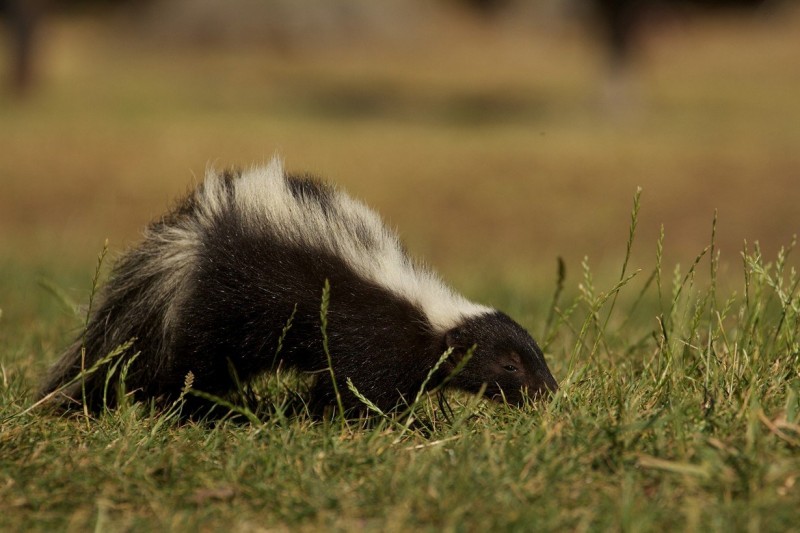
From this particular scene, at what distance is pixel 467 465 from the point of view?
3.30 meters

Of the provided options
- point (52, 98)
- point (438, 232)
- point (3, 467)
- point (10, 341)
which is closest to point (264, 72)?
point (52, 98)

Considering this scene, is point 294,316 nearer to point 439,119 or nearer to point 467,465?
point 467,465

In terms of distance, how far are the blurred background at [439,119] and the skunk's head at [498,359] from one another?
4.70 feet

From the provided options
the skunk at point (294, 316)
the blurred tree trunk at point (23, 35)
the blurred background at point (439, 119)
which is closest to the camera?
the skunk at point (294, 316)

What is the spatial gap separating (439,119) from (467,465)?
60.3ft

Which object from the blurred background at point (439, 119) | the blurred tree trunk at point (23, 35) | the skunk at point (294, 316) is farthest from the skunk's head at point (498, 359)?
the blurred tree trunk at point (23, 35)

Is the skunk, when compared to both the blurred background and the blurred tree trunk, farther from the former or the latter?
the blurred tree trunk

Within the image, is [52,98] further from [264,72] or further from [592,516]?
[592,516]

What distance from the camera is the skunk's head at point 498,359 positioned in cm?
439

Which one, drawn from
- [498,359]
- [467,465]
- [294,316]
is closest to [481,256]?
[498,359]

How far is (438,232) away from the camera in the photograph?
45.1 ft

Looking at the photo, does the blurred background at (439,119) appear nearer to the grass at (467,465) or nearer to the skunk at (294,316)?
the skunk at (294,316)

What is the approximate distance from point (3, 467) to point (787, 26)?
95.0 ft

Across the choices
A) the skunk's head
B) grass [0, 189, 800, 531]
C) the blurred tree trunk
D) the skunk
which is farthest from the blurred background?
grass [0, 189, 800, 531]
